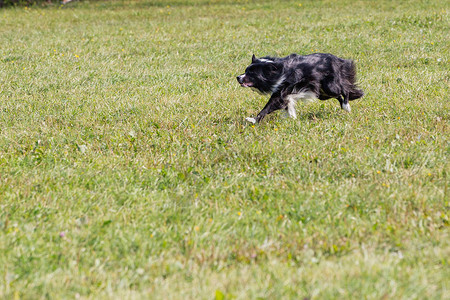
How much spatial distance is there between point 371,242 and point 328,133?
2.43 meters

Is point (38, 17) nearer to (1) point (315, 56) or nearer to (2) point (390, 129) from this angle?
(1) point (315, 56)

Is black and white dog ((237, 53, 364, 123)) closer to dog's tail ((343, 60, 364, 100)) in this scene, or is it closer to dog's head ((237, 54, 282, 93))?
dog's head ((237, 54, 282, 93))

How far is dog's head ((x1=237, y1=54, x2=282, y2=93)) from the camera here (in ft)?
20.2

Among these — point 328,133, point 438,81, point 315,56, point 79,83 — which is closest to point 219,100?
point 315,56

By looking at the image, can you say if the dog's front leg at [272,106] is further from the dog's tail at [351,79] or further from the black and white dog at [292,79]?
the dog's tail at [351,79]

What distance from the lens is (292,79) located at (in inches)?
247

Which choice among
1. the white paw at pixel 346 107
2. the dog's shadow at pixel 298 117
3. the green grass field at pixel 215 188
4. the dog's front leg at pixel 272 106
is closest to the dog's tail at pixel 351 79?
the green grass field at pixel 215 188

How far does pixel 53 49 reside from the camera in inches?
467

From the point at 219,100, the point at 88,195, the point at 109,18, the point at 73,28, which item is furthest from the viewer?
the point at 109,18

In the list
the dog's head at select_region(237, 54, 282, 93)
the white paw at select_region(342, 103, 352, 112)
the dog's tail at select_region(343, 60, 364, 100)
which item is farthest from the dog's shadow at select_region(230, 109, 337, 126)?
the dog's tail at select_region(343, 60, 364, 100)

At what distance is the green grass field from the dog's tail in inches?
5.5

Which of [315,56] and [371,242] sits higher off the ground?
[315,56]

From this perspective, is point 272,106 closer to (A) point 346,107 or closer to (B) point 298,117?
(B) point 298,117

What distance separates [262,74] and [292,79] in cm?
38
